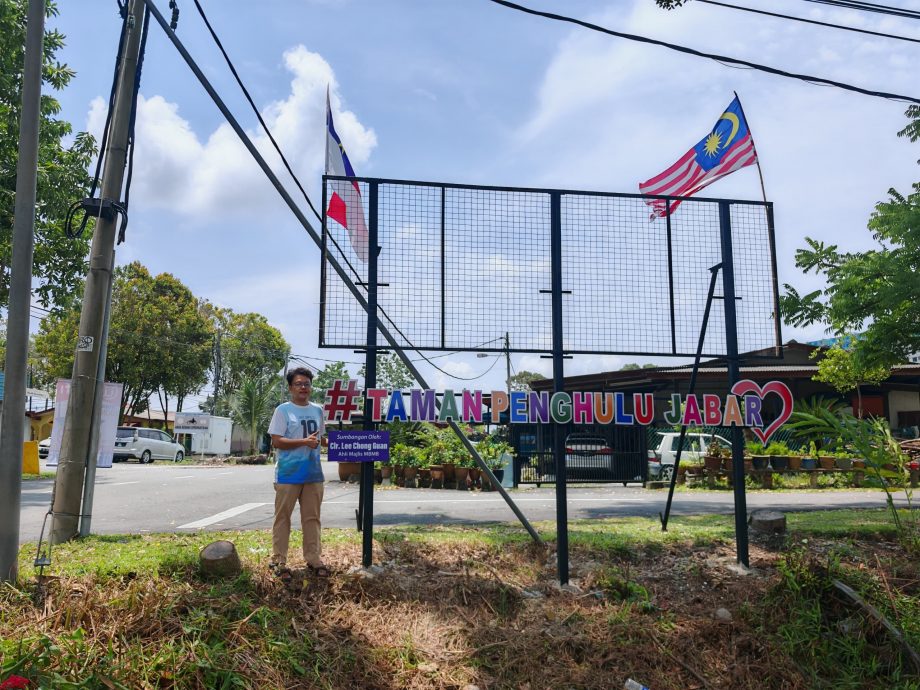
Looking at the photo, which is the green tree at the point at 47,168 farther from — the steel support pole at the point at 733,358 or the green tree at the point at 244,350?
the green tree at the point at 244,350

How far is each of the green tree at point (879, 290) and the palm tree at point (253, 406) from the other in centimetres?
3201

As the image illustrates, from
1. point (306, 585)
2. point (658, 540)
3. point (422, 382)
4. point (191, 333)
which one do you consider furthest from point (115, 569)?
point (191, 333)

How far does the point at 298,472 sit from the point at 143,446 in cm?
2982

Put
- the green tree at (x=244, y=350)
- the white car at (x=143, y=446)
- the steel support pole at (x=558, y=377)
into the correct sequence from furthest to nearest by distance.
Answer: the green tree at (x=244, y=350) → the white car at (x=143, y=446) → the steel support pole at (x=558, y=377)

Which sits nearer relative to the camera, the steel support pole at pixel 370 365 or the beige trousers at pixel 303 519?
the beige trousers at pixel 303 519

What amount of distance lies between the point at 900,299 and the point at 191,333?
3974cm

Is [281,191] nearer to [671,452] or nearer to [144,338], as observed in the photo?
[671,452]

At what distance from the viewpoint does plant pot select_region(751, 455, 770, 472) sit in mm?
17406

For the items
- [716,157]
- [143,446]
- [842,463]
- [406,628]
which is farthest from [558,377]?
[143,446]

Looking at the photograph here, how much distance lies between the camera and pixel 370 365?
620cm

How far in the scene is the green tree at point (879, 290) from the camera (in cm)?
1016

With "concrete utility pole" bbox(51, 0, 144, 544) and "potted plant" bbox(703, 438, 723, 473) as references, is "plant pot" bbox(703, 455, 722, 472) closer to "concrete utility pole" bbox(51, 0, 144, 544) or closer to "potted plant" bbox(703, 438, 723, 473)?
"potted plant" bbox(703, 438, 723, 473)

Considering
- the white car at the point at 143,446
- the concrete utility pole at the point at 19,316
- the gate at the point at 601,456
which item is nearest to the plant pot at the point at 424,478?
the gate at the point at 601,456

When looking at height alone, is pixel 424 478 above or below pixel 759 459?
below
